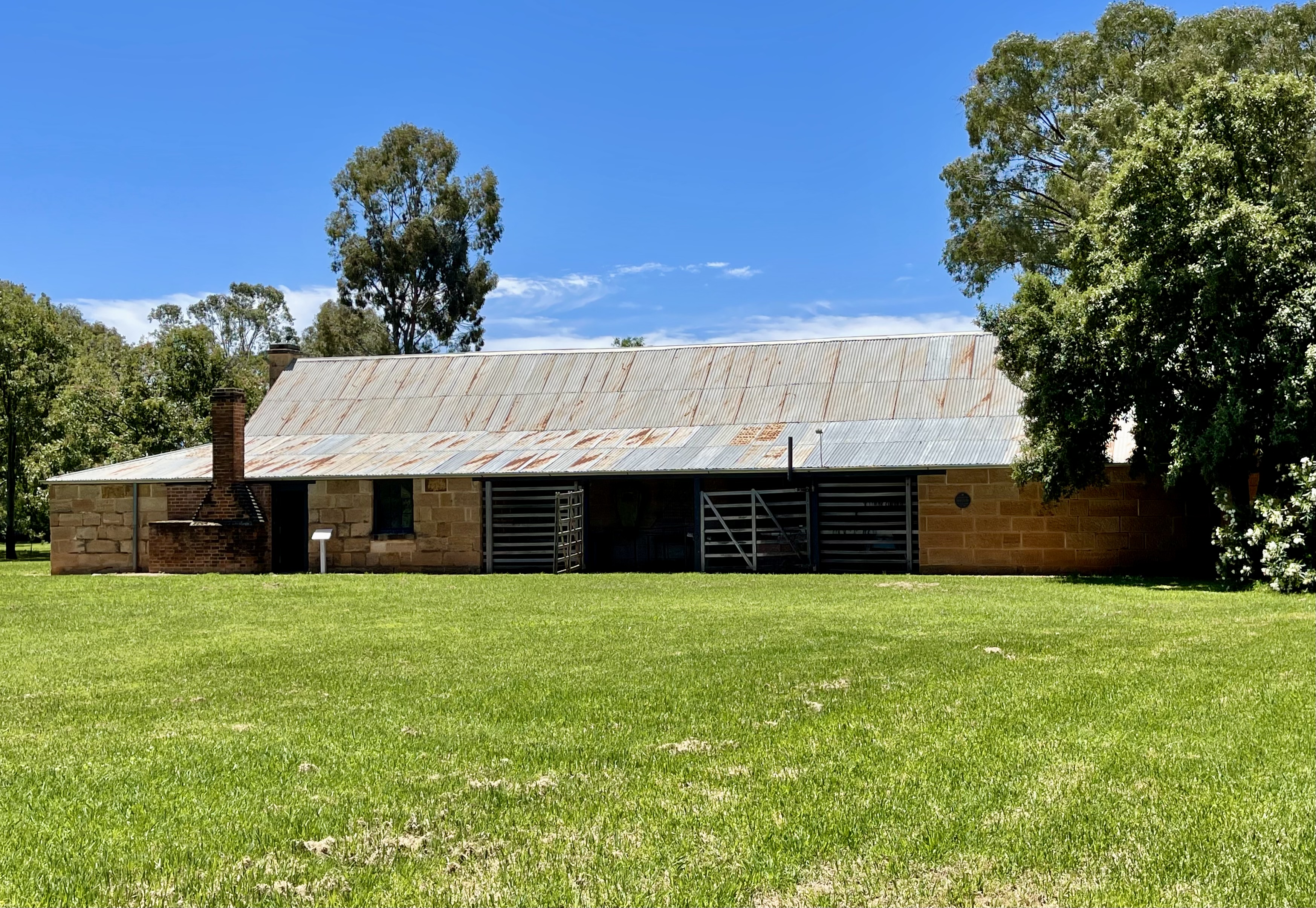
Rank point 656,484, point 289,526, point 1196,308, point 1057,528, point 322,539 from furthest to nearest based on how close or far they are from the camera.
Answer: point 656,484 < point 289,526 < point 322,539 < point 1057,528 < point 1196,308

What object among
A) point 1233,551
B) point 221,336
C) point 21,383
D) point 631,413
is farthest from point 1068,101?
point 221,336

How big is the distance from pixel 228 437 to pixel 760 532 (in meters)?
11.9

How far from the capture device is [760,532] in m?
25.2

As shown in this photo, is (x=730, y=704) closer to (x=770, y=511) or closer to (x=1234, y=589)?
(x=1234, y=589)

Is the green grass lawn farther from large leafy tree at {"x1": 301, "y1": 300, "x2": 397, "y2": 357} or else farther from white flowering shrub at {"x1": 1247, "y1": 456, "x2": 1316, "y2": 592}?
large leafy tree at {"x1": 301, "y1": 300, "x2": 397, "y2": 357}

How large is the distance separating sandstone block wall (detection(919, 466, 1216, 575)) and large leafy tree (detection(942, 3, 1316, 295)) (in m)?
10.4

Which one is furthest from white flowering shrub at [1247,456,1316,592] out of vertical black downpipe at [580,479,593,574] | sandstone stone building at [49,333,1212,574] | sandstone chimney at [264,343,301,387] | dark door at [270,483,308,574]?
sandstone chimney at [264,343,301,387]

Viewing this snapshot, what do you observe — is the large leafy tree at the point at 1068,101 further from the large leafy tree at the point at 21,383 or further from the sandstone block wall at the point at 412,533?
the large leafy tree at the point at 21,383

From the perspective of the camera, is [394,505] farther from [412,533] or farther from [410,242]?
[410,242]

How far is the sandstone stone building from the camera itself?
2264 cm

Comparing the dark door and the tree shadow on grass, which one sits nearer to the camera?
the tree shadow on grass

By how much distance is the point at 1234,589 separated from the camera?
17859mm

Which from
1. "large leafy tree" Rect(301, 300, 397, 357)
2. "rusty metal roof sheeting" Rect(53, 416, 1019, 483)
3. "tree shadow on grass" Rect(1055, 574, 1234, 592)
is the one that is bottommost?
"tree shadow on grass" Rect(1055, 574, 1234, 592)

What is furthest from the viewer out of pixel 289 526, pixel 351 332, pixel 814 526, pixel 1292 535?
pixel 351 332
